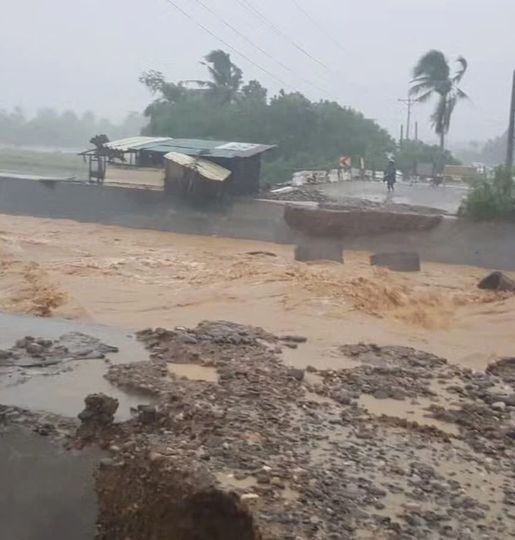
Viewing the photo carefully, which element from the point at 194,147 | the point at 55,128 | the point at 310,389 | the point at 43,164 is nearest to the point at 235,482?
the point at 310,389

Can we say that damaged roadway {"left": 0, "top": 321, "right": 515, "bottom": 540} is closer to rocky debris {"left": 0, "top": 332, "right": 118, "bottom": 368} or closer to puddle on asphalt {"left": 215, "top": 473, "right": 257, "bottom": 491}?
puddle on asphalt {"left": 215, "top": 473, "right": 257, "bottom": 491}

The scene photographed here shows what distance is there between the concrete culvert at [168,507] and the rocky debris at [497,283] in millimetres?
11937

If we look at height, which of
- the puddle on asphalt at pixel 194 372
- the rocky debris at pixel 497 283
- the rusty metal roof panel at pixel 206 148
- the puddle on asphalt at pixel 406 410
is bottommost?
the puddle on asphalt at pixel 406 410

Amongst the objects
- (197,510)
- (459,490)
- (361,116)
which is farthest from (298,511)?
(361,116)

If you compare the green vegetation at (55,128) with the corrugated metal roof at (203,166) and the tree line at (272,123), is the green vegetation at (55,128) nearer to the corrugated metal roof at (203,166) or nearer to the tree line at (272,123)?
the tree line at (272,123)

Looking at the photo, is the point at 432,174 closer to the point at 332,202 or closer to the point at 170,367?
the point at 332,202

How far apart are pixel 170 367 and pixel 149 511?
3140 mm

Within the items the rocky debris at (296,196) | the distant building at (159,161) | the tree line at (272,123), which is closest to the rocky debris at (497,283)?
the rocky debris at (296,196)

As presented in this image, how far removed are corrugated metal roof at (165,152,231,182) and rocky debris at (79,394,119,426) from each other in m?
16.1

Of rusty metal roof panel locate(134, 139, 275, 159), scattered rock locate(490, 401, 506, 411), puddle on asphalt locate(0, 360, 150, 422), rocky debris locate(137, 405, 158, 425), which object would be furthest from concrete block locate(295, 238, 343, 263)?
rocky debris locate(137, 405, 158, 425)

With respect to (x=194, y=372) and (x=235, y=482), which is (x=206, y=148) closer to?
(x=194, y=372)

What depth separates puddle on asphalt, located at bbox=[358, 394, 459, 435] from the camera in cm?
741

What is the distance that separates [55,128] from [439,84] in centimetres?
3295

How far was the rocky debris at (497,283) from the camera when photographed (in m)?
16.5
